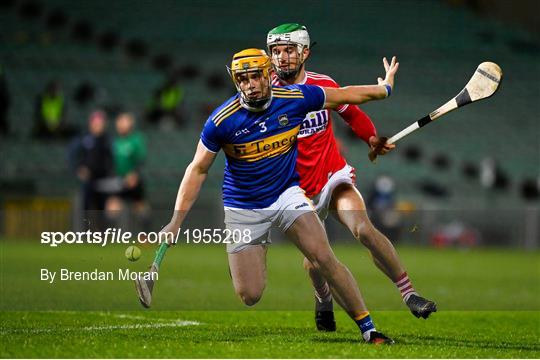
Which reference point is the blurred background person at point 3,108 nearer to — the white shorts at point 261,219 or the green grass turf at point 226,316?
the green grass turf at point 226,316

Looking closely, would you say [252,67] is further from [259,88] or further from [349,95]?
[349,95]

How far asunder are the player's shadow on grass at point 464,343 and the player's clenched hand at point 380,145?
139cm

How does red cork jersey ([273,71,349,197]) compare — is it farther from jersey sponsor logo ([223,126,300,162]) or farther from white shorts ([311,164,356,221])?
jersey sponsor logo ([223,126,300,162])

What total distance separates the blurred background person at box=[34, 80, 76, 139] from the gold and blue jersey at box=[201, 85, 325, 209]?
1496 centimetres

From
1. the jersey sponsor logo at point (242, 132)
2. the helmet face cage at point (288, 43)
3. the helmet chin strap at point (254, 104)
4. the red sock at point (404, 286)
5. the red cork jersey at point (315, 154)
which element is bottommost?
the red sock at point (404, 286)

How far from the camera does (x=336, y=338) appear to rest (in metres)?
7.30

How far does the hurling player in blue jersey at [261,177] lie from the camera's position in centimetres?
673

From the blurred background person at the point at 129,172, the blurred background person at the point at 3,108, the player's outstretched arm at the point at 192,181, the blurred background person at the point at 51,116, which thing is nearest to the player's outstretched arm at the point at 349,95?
the player's outstretched arm at the point at 192,181

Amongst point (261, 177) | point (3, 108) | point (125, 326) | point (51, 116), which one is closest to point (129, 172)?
point (51, 116)

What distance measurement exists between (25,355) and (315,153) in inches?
112

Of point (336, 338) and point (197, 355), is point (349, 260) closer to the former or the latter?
point (336, 338)

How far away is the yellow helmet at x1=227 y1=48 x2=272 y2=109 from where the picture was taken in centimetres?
671

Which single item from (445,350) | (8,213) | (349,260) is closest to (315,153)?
(445,350)

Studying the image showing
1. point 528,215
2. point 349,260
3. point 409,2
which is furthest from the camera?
point 409,2
